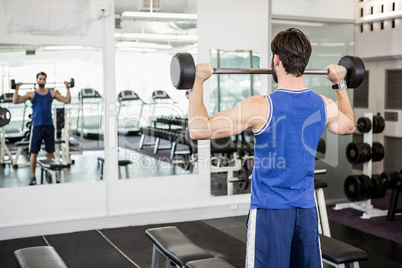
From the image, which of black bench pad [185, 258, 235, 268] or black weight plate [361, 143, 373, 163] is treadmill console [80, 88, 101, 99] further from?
black weight plate [361, 143, 373, 163]

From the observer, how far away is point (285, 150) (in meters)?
1.69

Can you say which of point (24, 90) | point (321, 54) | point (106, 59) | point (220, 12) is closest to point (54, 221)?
point (24, 90)

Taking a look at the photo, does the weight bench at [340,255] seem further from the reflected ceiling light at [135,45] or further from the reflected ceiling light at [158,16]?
the reflected ceiling light at [158,16]

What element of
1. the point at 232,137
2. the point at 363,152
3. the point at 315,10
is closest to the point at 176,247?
the point at 232,137

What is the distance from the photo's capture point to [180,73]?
68.2 inches

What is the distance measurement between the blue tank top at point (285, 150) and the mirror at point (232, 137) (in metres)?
3.03

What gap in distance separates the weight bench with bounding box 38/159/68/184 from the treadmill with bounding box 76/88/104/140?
0.32 metres

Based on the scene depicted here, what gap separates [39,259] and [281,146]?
1.25m

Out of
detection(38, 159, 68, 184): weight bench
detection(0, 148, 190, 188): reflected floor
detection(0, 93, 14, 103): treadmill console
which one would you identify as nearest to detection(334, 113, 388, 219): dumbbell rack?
detection(0, 148, 190, 188): reflected floor

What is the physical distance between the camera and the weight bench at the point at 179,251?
2325 mm

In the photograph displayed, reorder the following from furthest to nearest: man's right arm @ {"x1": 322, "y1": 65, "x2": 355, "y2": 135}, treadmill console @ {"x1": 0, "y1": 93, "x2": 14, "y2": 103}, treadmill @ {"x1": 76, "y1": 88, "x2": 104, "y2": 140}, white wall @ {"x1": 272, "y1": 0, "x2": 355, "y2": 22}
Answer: white wall @ {"x1": 272, "y1": 0, "x2": 355, "y2": 22} → treadmill @ {"x1": 76, "y1": 88, "x2": 104, "y2": 140} → treadmill console @ {"x1": 0, "y1": 93, "x2": 14, "y2": 103} → man's right arm @ {"x1": 322, "y1": 65, "x2": 355, "y2": 135}

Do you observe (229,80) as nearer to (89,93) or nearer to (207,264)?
(89,93)

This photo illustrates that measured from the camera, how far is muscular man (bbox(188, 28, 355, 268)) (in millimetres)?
1654

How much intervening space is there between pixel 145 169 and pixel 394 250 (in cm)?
223
